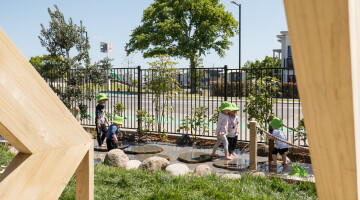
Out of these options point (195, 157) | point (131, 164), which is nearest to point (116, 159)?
point (131, 164)

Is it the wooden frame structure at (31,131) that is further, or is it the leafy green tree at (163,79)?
the leafy green tree at (163,79)

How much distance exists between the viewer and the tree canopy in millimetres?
34469

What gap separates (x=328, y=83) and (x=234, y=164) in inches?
257

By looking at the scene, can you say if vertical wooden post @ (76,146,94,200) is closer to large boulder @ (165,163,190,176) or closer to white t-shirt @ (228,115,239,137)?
large boulder @ (165,163,190,176)

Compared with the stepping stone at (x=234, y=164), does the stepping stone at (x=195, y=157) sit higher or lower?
higher

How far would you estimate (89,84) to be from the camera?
10.9 meters

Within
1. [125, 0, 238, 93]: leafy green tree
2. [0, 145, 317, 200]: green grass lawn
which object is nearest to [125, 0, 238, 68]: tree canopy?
[125, 0, 238, 93]: leafy green tree

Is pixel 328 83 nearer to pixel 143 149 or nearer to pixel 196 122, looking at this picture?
pixel 143 149

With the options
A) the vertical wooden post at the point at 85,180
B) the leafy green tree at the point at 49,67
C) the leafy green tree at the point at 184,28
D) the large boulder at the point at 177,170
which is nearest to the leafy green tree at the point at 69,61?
the leafy green tree at the point at 49,67

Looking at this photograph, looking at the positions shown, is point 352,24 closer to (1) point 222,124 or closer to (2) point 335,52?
(2) point 335,52

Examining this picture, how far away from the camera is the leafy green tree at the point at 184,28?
34469mm

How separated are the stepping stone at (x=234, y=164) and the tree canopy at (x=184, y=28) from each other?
27.2 m

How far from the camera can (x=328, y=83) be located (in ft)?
2.29

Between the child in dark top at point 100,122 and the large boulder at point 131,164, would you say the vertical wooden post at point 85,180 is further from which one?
the child in dark top at point 100,122
